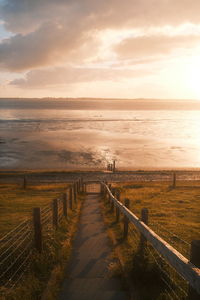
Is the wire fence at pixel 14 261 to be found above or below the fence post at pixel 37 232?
below

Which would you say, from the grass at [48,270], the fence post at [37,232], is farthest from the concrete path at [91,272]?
the fence post at [37,232]

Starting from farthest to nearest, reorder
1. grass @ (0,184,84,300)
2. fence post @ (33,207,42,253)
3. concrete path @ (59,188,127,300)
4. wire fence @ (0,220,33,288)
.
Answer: fence post @ (33,207,42,253)
wire fence @ (0,220,33,288)
concrete path @ (59,188,127,300)
grass @ (0,184,84,300)

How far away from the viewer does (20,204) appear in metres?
16.5

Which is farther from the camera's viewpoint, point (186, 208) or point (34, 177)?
point (34, 177)

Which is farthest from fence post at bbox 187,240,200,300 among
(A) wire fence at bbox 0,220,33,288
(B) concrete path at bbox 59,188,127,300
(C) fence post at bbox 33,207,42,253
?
(C) fence post at bbox 33,207,42,253

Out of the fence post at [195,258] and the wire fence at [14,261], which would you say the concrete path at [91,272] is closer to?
the wire fence at [14,261]

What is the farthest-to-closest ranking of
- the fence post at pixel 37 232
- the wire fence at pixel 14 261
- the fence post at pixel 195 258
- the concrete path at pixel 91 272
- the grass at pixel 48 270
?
the fence post at pixel 37 232 → the wire fence at pixel 14 261 → the concrete path at pixel 91 272 → the grass at pixel 48 270 → the fence post at pixel 195 258

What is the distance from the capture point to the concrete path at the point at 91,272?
491cm

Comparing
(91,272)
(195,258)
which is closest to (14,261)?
(91,272)

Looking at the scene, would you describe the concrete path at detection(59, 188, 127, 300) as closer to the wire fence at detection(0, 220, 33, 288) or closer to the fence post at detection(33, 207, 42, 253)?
the fence post at detection(33, 207, 42, 253)

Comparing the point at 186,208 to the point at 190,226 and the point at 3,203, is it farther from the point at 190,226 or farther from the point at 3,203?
the point at 3,203

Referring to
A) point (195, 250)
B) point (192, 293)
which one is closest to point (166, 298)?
point (192, 293)

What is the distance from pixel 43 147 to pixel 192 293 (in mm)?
61161

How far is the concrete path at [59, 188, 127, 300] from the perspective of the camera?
491 centimetres
